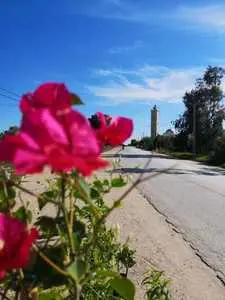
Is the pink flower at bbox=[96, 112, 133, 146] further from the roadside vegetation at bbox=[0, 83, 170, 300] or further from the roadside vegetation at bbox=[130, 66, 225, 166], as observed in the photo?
the roadside vegetation at bbox=[130, 66, 225, 166]

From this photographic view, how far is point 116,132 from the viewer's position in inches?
35.8

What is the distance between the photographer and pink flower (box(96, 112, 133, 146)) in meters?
0.90

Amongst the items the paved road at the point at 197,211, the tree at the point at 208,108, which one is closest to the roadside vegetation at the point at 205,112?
A: the tree at the point at 208,108

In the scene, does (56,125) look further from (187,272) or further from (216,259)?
(216,259)

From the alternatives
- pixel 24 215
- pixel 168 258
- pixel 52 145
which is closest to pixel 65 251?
pixel 24 215

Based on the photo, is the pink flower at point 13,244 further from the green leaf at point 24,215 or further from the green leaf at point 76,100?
the green leaf at point 24,215

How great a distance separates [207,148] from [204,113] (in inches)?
163

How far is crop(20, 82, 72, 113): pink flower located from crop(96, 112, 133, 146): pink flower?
16 centimetres

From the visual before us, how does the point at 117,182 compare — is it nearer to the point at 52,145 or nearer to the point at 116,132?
the point at 116,132

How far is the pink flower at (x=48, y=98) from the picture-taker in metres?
0.73

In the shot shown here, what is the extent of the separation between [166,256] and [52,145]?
4722 mm

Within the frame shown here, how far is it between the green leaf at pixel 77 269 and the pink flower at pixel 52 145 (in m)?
0.17

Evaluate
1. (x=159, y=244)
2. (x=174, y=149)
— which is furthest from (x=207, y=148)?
(x=159, y=244)

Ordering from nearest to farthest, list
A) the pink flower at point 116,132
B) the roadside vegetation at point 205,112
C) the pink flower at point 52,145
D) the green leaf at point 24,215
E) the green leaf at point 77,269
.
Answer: the pink flower at point 52,145 → the green leaf at point 77,269 → the pink flower at point 116,132 → the green leaf at point 24,215 → the roadside vegetation at point 205,112
